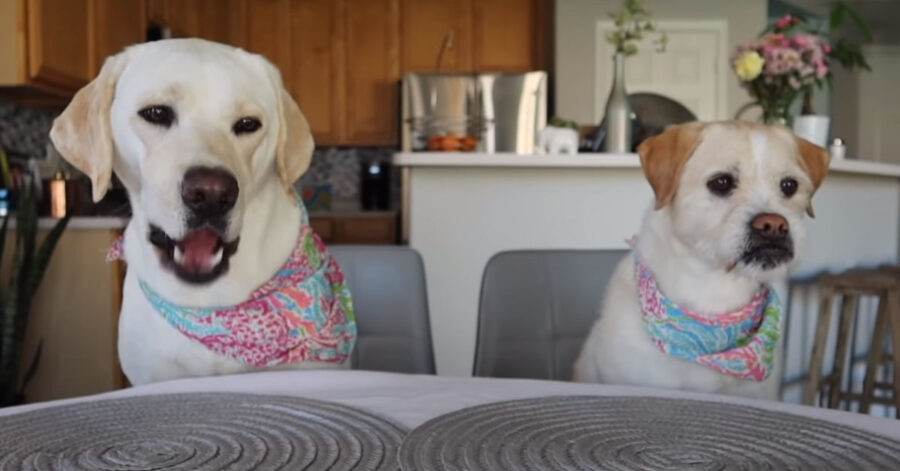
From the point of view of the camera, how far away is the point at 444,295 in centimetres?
255

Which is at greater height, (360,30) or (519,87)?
(360,30)

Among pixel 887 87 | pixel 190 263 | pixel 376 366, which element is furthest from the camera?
pixel 887 87

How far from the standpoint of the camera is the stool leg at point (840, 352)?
271cm

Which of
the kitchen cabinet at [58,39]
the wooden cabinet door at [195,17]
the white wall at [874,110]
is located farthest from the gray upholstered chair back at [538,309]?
the white wall at [874,110]

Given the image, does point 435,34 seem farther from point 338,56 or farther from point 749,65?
point 749,65

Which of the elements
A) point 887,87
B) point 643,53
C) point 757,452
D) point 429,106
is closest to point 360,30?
point 429,106

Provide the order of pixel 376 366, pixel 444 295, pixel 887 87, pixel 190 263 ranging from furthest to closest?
pixel 887 87
pixel 444 295
pixel 376 366
pixel 190 263

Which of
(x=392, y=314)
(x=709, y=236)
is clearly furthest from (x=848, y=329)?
(x=392, y=314)

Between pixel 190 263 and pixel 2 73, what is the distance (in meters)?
2.10

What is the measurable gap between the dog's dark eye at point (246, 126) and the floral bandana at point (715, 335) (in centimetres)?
73

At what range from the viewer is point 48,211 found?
311 cm

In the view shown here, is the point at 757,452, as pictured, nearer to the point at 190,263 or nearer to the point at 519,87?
the point at 190,263

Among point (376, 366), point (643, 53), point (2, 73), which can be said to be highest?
point (643, 53)

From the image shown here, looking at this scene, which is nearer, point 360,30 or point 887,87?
point 360,30
